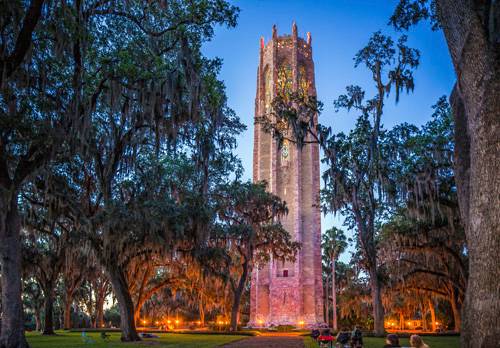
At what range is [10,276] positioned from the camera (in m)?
12.5

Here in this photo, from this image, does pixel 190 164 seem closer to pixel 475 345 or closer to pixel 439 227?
pixel 439 227

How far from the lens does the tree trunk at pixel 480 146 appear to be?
6.21 metres

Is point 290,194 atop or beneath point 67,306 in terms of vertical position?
atop

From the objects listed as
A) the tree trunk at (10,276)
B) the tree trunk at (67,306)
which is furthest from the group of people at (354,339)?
the tree trunk at (67,306)

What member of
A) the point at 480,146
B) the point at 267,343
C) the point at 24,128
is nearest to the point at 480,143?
the point at 480,146

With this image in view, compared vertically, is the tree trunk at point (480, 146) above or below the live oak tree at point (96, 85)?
below

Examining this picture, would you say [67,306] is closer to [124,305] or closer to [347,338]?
[124,305]

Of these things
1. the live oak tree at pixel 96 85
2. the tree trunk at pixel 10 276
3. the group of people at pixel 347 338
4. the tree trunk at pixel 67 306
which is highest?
the live oak tree at pixel 96 85

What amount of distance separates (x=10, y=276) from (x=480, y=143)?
499 inches

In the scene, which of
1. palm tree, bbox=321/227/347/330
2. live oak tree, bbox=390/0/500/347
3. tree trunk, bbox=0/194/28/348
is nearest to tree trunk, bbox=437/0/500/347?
live oak tree, bbox=390/0/500/347

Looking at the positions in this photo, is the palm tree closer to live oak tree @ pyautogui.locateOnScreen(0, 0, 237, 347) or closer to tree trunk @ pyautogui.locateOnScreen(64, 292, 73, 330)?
tree trunk @ pyautogui.locateOnScreen(64, 292, 73, 330)

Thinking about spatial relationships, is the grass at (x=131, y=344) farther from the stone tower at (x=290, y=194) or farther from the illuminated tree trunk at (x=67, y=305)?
the stone tower at (x=290, y=194)

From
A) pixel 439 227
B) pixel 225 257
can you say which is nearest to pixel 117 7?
pixel 225 257

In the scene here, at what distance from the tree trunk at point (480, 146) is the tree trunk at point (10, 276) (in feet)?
38.3
